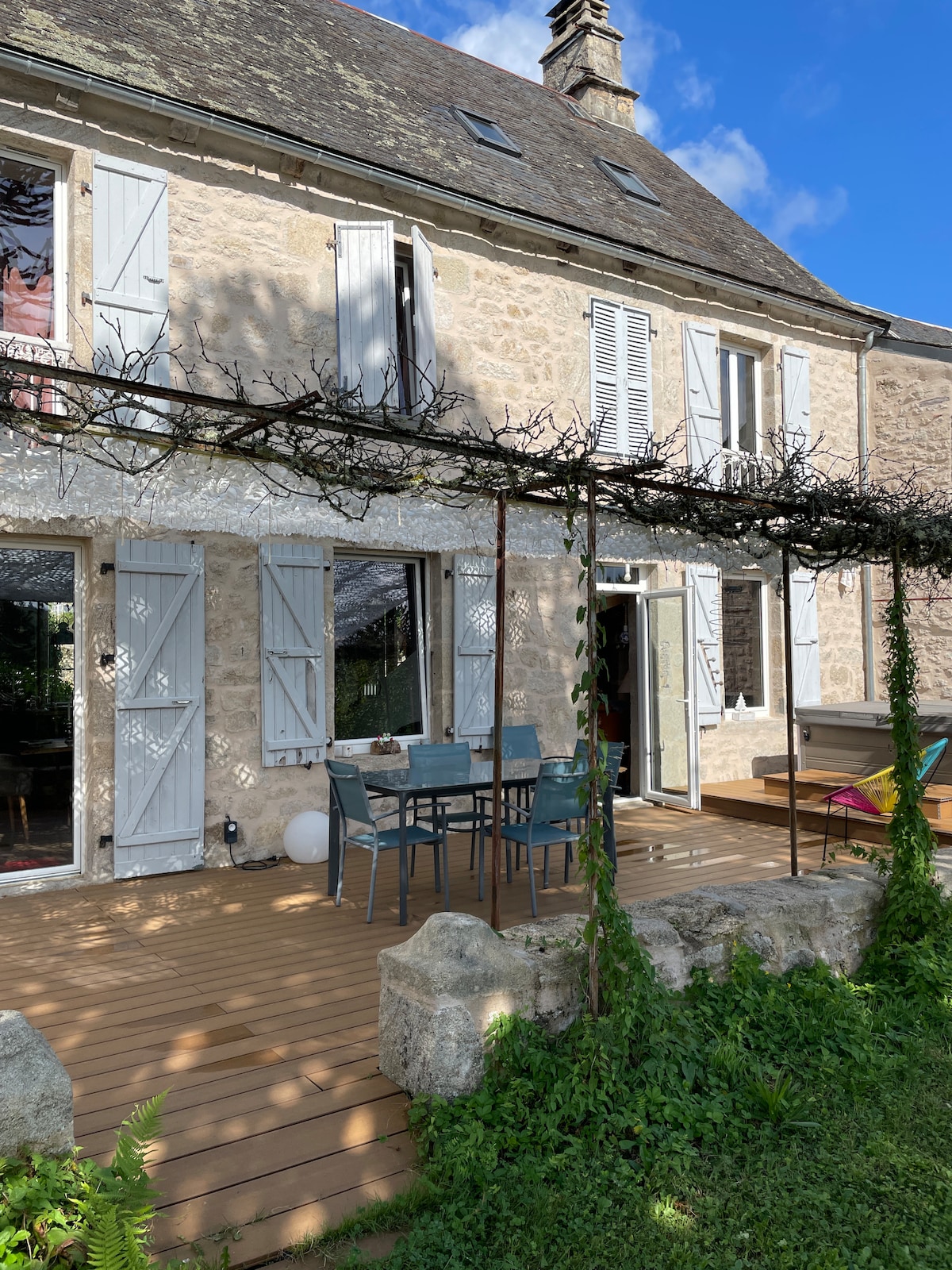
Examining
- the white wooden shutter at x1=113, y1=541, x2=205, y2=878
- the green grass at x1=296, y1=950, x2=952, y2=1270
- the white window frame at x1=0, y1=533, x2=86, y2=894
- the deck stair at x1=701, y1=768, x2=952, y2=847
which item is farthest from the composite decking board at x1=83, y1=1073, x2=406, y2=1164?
the deck stair at x1=701, y1=768, x2=952, y2=847

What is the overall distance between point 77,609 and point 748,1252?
189 inches

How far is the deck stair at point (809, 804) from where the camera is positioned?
6.54 metres

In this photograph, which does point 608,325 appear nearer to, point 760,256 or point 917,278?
point 760,256

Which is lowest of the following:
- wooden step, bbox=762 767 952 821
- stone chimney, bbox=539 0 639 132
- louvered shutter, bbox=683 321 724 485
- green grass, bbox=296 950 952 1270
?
green grass, bbox=296 950 952 1270

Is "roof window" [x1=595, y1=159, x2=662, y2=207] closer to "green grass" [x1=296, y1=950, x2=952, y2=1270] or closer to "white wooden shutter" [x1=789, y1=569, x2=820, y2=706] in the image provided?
"white wooden shutter" [x1=789, y1=569, x2=820, y2=706]

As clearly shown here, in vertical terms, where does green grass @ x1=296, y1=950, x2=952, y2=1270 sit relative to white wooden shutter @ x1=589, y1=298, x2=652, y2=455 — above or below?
below

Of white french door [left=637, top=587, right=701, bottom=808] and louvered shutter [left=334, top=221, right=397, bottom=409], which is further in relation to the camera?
white french door [left=637, top=587, right=701, bottom=808]

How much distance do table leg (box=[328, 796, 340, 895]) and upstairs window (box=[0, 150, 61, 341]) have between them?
3186mm

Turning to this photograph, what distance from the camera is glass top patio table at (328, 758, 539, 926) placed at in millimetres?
4629

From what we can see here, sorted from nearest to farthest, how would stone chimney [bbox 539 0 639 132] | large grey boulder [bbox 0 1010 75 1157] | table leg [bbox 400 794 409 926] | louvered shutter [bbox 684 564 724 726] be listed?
large grey boulder [bbox 0 1010 75 1157]
table leg [bbox 400 794 409 926]
louvered shutter [bbox 684 564 724 726]
stone chimney [bbox 539 0 639 132]

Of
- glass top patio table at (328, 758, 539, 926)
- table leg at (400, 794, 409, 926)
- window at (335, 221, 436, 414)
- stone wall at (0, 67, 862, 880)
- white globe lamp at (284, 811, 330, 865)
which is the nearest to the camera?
stone wall at (0, 67, 862, 880)

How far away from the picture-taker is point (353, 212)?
21.3ft

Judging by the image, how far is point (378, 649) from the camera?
6801 millimetres

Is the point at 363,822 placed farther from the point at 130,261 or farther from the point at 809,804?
the point at 809,804
